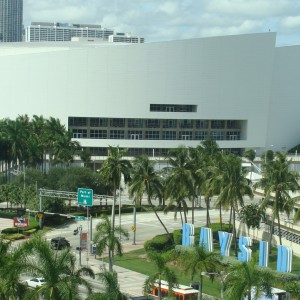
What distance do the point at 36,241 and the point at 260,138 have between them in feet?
359

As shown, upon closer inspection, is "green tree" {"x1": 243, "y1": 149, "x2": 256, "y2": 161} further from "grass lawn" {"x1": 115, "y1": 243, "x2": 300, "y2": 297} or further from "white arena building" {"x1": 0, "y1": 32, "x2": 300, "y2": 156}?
"grass lawn" {"x1": 115, "y1": 243, "x2": 300, "y2": 297}

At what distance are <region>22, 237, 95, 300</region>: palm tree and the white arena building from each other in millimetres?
98494

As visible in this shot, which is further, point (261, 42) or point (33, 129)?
point (261, 42)

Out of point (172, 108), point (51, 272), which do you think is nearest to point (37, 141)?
point (172, 108)

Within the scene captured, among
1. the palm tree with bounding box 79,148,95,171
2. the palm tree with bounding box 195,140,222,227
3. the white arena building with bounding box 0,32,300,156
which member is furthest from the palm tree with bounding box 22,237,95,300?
the white arena building with bounding box 0,32,300,156

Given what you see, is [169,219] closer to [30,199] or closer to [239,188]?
[30,199]

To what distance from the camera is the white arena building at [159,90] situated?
134000mm

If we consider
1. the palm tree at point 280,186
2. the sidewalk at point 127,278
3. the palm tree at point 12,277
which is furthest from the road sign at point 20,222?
the palm tree at point 12,277

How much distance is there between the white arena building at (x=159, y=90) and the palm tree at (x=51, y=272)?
323ft

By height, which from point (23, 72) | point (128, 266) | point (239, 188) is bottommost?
point (128, 266)

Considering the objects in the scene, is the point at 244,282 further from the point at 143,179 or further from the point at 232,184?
the point at 143,179

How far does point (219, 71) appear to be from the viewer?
448ft

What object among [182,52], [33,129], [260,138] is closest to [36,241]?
[33,129]

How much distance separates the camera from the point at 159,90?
134625 millimetres
